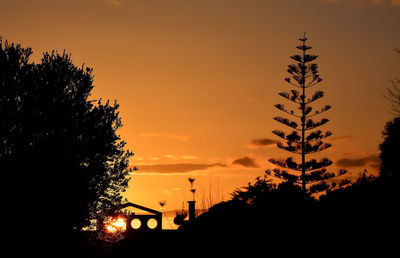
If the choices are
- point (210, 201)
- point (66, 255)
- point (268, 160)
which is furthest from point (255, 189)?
point (268, 160)

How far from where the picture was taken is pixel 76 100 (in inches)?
975

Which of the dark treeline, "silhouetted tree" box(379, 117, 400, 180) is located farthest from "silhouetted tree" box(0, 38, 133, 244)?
"silhouetted tree" box(379, 117, 400, 180)

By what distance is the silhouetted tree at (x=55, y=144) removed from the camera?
21.9 metres

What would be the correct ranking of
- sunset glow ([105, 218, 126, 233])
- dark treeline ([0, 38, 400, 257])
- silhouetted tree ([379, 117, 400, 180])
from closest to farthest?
dark treeline ([0, 38, 400, 257]) < sunset glow ([105, 218, 126, 233]) < silhouetted tree ([379, 117, 400, 180])

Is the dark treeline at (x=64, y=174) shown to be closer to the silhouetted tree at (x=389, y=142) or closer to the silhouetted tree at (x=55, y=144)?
the silhouetted tree at (x=55, y=144)

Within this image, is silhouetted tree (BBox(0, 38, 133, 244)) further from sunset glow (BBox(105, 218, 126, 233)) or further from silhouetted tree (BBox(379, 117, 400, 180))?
silhouetted tree (BBox(379, 117, 400, 180))

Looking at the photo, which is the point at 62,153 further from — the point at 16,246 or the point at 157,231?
the point at 157,231

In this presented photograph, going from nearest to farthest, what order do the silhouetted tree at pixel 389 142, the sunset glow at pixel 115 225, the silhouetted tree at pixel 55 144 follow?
the silhouetted tree at pixel 55 144, the sunset glow at pixel 115 225, the silhouetted tree at pixel 389 142

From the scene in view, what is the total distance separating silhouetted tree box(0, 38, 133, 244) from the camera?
21.9 metres

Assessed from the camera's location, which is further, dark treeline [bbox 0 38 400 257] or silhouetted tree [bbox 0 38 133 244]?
silhouetted tree [bbox 0 38 133 244]

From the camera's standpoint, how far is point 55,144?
75.2 feet

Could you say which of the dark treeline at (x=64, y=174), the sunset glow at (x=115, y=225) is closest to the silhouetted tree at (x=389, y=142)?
the dark treeline at (x=64, y=174)

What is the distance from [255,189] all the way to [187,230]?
278 cm

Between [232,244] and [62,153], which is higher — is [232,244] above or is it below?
below
